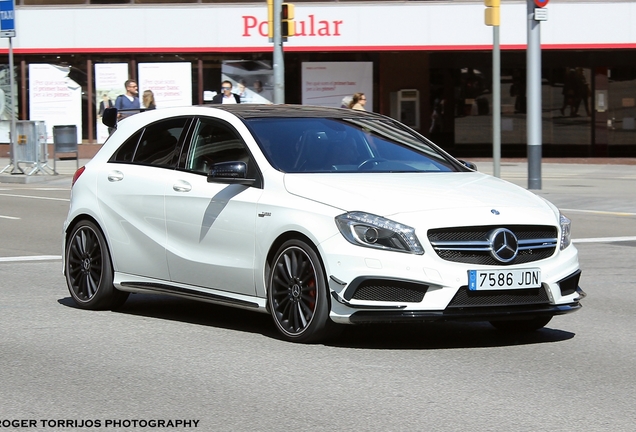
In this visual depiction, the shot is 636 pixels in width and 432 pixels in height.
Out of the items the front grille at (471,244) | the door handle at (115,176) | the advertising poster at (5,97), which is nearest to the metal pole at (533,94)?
the door handle at (115,176)

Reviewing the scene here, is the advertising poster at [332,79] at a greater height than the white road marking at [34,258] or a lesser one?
greater

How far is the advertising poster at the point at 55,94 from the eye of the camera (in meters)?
31.9

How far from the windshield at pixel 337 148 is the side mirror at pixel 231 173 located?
0.71 ft

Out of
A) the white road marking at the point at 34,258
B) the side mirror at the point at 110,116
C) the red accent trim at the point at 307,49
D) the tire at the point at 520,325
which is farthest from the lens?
the red accent trim at the point at 307,49

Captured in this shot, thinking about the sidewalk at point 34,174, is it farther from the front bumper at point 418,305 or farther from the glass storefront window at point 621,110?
the front bumper at point 418,305

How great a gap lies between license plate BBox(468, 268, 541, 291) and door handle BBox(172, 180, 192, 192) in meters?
2.25

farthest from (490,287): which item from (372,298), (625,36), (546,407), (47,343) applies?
(625,36)

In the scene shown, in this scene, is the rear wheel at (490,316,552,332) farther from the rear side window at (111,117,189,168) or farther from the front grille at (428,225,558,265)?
the rear side window at (111,117,189,168)

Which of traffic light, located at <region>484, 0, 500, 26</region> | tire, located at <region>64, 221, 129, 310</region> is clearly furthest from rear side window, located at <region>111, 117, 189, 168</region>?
traffic light, located at <region>484, 0, 500, 26</region>

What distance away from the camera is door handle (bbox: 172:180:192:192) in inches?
332

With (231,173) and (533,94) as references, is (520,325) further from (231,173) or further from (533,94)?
(533,94)

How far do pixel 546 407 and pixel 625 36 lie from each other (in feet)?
83.8

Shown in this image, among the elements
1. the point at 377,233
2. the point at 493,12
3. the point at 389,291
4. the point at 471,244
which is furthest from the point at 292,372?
the point at 493,12

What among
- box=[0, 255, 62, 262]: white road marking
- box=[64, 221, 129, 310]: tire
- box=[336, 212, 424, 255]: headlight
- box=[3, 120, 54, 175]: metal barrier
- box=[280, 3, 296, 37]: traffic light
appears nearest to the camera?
box=[336, 212, 424, 255]: headlight
